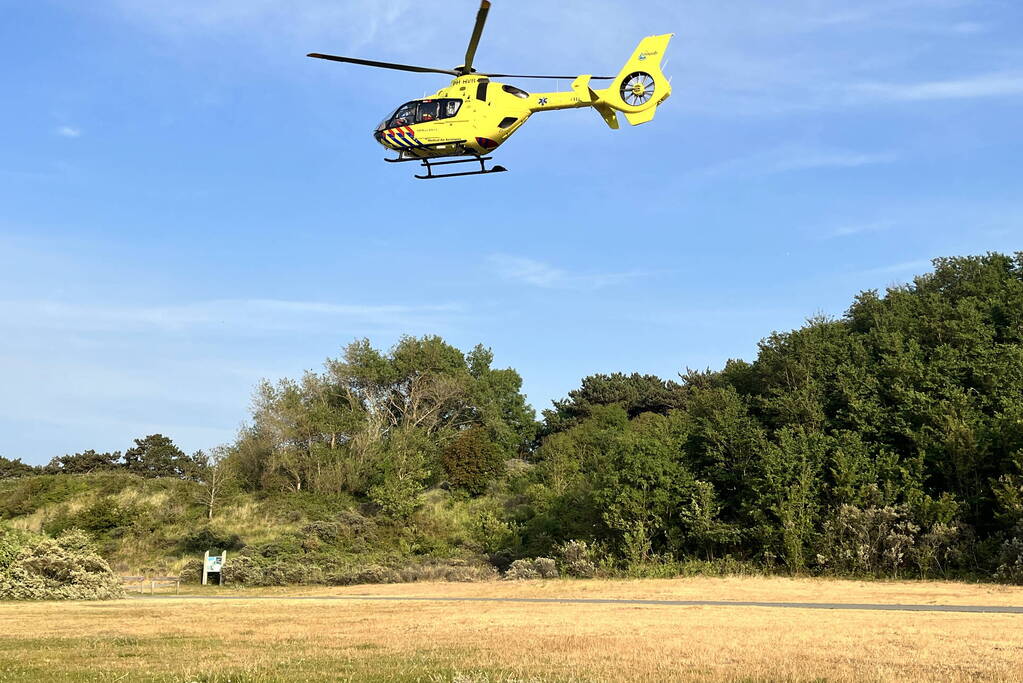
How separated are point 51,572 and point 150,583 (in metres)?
7.21

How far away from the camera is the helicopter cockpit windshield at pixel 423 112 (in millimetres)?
Answer: 25281

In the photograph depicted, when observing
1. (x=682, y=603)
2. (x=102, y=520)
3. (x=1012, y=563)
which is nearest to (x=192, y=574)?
(x=102, y=520)

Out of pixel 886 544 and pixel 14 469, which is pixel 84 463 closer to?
pixel 14 469

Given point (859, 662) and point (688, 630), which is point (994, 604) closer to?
point (688, 630)

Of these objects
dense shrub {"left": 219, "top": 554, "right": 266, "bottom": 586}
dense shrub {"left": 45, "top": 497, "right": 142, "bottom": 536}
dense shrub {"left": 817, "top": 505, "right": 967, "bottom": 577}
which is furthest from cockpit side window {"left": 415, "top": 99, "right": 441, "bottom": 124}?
dense shrub {"left": 45, "top": 497, "right": 142, "bottom": 536}

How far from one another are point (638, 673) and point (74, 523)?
4662 cm

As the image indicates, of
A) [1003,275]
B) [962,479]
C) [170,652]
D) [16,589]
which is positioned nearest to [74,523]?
[16,589]

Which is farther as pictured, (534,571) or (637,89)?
(534,571)

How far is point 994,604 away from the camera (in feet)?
73.2

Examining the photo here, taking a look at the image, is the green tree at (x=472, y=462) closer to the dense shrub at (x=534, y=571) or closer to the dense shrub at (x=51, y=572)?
the dense shrub at (x=534, y=571)

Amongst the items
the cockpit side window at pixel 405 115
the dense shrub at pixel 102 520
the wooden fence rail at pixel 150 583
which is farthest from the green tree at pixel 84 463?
the cockpit side window at pixel 405 115

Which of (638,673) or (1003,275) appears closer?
(638,673)

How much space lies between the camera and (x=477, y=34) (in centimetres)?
2436

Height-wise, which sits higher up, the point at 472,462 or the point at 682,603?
the point at 472,462
